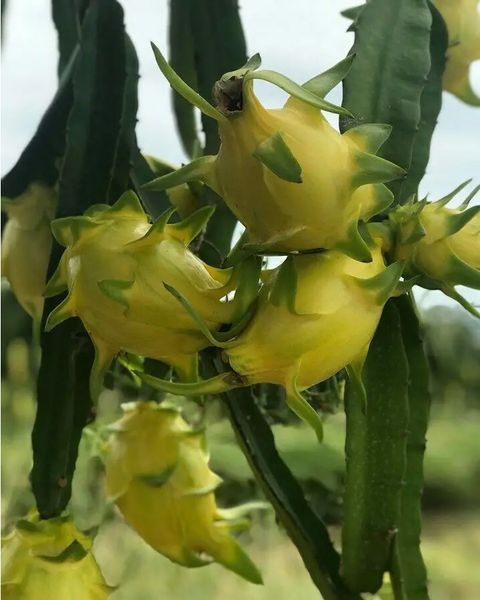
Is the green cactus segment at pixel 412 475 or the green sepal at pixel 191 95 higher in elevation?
the green sepal at pixel 191 95

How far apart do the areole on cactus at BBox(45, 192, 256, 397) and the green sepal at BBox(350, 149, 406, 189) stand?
8 cm

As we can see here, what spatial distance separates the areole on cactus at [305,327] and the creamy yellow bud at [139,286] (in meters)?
0.03

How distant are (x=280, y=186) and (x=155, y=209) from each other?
0.82 ft

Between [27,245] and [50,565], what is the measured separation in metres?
0.24

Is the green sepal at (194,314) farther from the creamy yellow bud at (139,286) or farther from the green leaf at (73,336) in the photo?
the green leaf at (73,336)

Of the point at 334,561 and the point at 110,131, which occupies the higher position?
the point at 110,131

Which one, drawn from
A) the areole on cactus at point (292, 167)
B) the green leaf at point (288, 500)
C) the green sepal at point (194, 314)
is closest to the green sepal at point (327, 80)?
the areole on cactus at point (292, 167)

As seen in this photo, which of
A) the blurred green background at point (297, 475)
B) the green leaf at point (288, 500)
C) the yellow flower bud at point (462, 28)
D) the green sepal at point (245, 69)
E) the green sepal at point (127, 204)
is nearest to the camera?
the green sepal at point (245, 69)

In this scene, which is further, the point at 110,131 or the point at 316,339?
the point at 110,131

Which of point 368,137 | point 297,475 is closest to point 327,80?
point 368,137

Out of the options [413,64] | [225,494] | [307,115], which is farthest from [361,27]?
[225,494]

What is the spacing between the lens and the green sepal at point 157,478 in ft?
1.97

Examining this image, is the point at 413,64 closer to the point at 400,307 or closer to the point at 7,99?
the point at 400,307

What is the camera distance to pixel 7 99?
2.97ft
